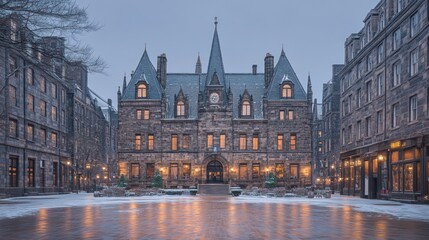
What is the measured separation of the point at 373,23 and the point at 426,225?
1155 inches

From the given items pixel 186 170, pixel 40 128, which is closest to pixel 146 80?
pixel 186 170

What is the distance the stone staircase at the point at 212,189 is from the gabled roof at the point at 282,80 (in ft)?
44.7

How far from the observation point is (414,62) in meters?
34.8

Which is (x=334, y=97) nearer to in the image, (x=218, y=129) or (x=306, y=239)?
(x=218, y=129)

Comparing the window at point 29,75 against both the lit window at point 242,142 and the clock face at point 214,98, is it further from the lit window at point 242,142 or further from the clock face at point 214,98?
the lit window at point 242,142

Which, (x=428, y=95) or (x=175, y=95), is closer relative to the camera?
(x=428, y=95)

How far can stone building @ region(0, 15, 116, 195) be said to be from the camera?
147ft

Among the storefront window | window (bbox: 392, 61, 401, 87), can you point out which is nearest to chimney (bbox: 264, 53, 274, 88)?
window (bbox: 392, 61, 401, 87)

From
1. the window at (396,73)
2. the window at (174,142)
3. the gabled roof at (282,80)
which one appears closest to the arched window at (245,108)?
the gabled roof at (282,80)

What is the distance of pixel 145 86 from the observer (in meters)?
69.1

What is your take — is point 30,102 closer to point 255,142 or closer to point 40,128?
point 40,128

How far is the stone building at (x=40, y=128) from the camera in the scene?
44906 mm

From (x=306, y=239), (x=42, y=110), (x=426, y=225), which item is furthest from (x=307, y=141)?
(x=306, y=239)

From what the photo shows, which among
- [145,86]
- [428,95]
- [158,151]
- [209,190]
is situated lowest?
[209,190]
